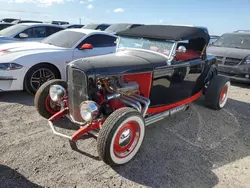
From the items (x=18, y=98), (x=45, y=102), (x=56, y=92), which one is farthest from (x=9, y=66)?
(x=56, y=92)

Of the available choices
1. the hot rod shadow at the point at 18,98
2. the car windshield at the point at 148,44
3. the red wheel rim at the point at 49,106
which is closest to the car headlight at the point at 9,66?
the hot rod shadow at the point at 18,98

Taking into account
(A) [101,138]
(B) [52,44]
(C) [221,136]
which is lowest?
(C) [221,136]

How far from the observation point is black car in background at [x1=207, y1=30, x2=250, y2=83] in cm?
697

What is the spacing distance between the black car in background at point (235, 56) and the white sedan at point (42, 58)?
160 inches

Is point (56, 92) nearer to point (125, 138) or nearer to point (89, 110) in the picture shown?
point (89, 110)

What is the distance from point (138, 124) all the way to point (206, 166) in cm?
107

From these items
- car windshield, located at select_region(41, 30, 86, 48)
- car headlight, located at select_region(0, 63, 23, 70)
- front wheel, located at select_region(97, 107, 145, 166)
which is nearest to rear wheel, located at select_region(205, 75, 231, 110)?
front wheel, located at select_region(97, 107, 145, 166)

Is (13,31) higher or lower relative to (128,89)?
higher

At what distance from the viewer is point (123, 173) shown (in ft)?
8.94

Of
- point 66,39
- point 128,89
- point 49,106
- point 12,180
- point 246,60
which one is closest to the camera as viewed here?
point 12,180

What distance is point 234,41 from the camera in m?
8.25

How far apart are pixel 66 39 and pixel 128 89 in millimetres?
3458

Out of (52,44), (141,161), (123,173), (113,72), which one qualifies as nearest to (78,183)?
(123,173)

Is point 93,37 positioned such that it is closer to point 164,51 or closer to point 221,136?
point 164,51
